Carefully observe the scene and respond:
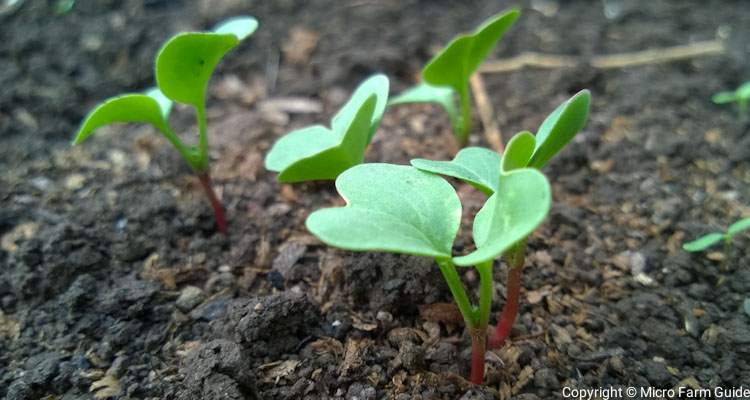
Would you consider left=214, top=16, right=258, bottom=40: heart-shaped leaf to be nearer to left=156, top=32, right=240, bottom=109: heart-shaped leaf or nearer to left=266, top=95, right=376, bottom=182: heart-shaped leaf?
left=156, top=32, right=240, bottom=109: heart-shaped leaf

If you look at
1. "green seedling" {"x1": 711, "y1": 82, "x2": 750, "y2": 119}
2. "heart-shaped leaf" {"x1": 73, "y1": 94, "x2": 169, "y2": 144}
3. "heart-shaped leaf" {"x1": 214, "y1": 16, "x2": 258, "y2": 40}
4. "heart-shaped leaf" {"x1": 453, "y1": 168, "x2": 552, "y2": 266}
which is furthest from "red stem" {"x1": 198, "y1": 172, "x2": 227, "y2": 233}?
"green seedling" {"x1": 711, "y1": 82, "x2": 750, "y2": 119}

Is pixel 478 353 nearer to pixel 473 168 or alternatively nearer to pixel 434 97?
pixel 473 168

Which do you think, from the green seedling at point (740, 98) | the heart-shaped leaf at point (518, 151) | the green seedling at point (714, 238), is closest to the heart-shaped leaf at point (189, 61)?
the heart-shaped leaf at point (518, 151)

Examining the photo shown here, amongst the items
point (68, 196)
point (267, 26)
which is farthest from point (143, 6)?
point (68, 196)

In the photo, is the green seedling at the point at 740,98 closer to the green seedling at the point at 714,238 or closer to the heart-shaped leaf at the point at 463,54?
the green seedling at the point at 714,238

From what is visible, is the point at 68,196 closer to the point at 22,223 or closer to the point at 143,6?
the point at 22,223

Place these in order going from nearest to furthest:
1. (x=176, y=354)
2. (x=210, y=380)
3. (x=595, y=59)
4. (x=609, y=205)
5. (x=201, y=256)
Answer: (x=210, y=380)
(x=176, y=354)
(x=201, y=256)
(x=609, y=205)
(x=595, y=59)
